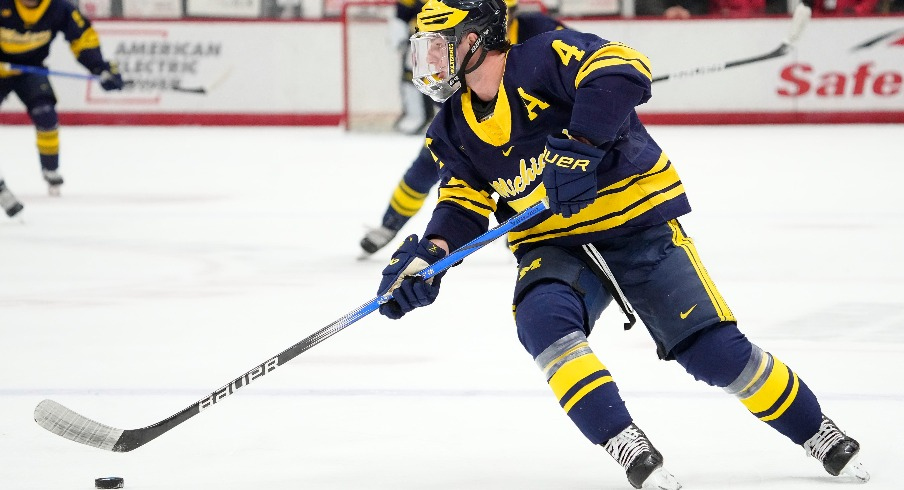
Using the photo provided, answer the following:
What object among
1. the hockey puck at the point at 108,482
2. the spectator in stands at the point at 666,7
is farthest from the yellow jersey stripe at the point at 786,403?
the spectator in stands at the point at 666,7

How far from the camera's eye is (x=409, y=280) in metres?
2.56

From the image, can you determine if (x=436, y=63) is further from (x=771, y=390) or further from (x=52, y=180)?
(x=52, y=180)

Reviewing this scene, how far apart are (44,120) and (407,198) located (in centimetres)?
308

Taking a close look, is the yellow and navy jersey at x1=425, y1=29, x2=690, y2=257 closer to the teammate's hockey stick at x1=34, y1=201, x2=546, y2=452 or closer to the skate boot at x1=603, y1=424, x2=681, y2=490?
the teammate's hockey stick at x1=34, y1=201, x2=546, y2=452

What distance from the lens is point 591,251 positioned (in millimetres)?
2533

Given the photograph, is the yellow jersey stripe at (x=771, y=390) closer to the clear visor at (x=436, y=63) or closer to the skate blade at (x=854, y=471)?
the skate blade at (x=854, y=471)

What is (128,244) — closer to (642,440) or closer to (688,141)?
(642,440)

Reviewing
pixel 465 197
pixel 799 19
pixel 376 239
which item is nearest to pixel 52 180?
pixel 376 239

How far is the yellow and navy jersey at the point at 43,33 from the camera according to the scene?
748 cm

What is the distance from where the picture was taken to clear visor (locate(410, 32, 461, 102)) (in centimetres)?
250

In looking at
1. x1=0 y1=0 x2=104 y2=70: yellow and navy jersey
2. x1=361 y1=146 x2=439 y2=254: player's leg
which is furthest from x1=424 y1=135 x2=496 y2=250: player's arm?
x1=0 y1=0 x2=104 y2=70: yellow and navy jersey

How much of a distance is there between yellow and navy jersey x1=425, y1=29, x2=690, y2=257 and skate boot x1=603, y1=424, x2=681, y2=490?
380 millimetres

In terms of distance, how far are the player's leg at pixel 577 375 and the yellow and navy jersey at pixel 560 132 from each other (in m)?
0.14

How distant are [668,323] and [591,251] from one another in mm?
191
